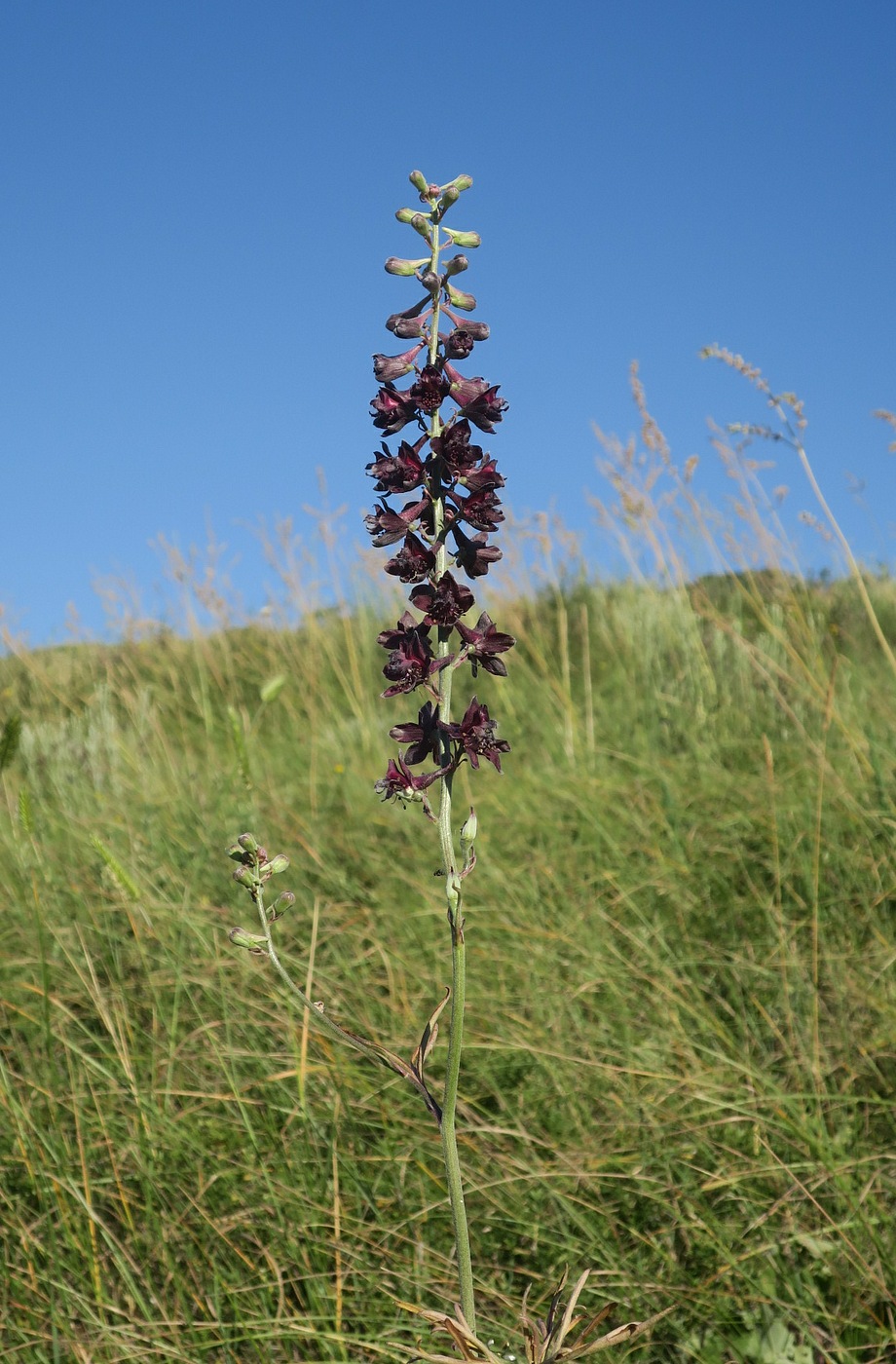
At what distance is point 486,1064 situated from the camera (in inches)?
95.7

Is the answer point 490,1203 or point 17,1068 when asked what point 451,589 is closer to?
point 490,1203

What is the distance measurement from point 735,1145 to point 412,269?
1.91 meters

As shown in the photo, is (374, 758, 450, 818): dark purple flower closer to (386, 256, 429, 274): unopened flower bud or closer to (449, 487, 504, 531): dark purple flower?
(449, 487, 504, 531): dark purple flower

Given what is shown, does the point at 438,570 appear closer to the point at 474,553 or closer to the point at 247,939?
the point at 474,553

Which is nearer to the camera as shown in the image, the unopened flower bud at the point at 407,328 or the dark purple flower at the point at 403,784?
the dark purple flower at the point at 403,784

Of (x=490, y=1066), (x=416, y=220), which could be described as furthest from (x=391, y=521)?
(x=490, y=1066)

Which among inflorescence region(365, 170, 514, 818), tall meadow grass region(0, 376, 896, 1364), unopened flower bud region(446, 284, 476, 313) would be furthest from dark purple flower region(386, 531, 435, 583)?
tall meadow grass region(0, 376, 896, 1364)

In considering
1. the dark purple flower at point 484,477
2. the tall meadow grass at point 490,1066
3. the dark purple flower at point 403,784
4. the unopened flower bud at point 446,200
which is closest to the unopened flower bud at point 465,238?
the unopened flower bud at point 446,200

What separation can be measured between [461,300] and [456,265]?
5 centimetres

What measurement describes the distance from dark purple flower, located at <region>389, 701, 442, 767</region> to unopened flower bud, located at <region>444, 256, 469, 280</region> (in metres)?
0.57

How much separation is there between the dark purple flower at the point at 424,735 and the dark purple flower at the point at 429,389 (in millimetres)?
364

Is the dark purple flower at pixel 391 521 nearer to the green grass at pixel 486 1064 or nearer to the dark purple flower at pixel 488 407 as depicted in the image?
the dark purple flower at pixel 488 407

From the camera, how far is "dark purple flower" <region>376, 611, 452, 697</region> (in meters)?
1.20

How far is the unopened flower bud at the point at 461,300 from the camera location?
136cm
